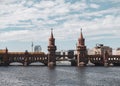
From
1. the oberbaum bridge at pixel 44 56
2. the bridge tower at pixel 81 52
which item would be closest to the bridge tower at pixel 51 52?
the oberbaum bridge at pixel 44 56

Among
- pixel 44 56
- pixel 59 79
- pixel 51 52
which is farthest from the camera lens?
pixel 44 56

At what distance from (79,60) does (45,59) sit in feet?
58.5

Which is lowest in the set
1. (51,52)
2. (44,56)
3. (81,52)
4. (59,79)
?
(59,79)

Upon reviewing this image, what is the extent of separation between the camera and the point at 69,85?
3241 inches

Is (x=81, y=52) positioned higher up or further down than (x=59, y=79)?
higher up

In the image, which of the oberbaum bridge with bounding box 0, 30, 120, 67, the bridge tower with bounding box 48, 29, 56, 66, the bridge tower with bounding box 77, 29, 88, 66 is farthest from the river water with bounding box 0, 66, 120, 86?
the bridge tower with bounding box 77, 29, 88, 66

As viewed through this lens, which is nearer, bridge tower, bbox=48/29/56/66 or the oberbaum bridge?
bridge tower, bbox=48/29/56/66

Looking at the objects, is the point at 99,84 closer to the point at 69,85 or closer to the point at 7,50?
the point at 69,85

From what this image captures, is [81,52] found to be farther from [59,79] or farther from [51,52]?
[59,79]

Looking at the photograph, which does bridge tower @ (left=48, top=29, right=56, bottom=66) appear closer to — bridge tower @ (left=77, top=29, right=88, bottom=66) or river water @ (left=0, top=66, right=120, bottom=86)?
bridge tower @ (left=77, top=29, right=88, bottom=66)

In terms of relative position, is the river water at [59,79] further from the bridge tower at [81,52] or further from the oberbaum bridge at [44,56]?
the bridge tower at [81,52]

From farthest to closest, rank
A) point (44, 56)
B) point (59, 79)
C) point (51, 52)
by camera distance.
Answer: point (44, 56)
point (51, 52)
point (59, 79)

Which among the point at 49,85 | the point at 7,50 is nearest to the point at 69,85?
the point at 49,85

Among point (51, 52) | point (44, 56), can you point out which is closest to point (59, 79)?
point (51, 52)
